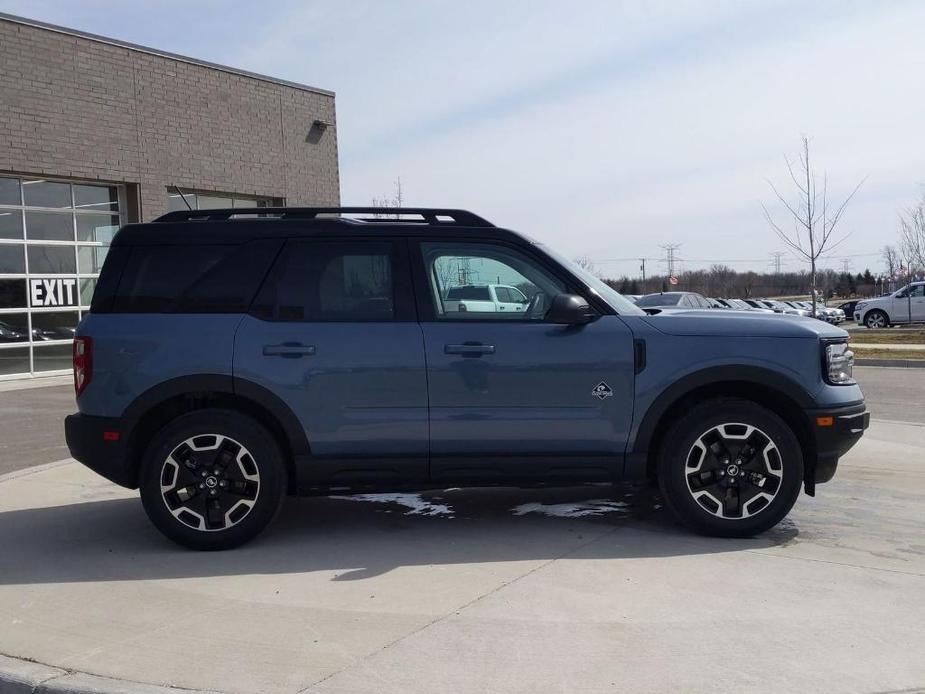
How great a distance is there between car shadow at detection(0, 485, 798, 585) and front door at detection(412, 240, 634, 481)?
0.47 m

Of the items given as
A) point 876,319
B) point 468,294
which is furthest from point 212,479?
point 876,319

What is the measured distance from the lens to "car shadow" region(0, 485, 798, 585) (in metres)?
5.37

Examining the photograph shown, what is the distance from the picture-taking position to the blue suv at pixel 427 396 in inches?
221

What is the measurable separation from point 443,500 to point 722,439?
218cm

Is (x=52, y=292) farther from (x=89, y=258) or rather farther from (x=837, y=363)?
(x=837, y=363)

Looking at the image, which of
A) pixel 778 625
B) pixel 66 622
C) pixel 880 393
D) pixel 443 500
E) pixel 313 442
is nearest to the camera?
pixel 778 625

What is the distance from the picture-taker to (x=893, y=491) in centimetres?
698

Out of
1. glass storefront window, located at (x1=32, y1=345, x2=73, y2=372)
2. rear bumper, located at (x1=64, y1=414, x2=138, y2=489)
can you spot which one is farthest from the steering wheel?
glass storefront window, located at (x1=32, y1=345, x2=73, y2=372)

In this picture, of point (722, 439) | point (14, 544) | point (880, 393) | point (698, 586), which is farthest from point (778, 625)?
point (880, 393)

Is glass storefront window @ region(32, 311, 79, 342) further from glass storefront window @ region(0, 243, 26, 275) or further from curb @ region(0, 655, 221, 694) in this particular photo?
curb @ region(0, 655, 221, 694)

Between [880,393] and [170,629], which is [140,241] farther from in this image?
[880,393]

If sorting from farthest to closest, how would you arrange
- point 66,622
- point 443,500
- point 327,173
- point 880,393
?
point 327,173 → point 880,393 → point 443,500 → point 66,622

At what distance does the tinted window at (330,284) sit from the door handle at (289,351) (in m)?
0.18

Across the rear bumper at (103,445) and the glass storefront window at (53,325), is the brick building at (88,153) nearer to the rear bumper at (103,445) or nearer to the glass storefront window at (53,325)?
the glass storefront window at (53,325)
